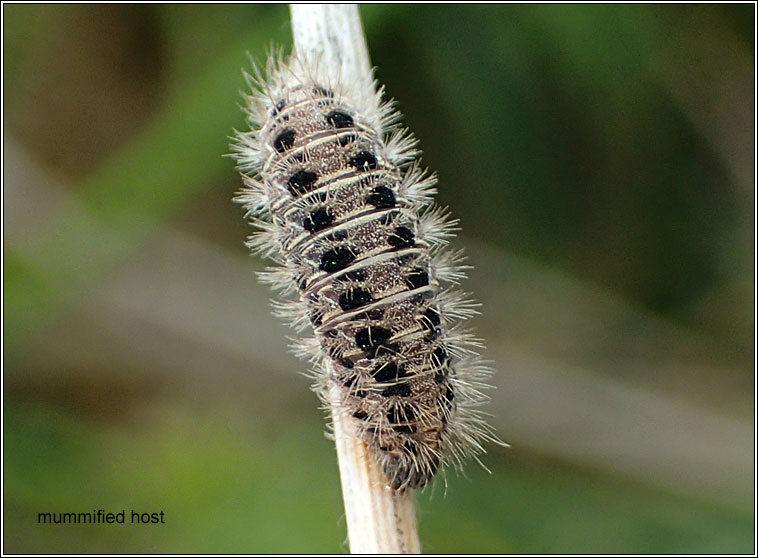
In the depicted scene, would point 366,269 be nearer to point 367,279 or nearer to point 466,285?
point 367,279

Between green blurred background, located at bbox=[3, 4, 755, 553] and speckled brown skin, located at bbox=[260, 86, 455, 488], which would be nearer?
speckled brown skin, located at bbox=[260, 86, 455, 488]

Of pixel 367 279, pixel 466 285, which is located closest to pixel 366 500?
pixel 367 279

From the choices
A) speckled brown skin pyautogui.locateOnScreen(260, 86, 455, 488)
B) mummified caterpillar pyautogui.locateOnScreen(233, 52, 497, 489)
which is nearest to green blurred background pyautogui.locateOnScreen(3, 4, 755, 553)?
mummified caterpillar pyautogui.locateOnScreen(233, 52, 497, 489)

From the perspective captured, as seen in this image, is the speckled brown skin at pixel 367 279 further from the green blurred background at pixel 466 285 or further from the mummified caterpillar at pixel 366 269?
the green blurred background at pixel 466 285

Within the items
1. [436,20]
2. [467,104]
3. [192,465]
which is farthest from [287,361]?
[436,20]

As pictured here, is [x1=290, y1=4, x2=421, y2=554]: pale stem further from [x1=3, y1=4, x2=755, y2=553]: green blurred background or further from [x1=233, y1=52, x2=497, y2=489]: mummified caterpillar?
[x1=3, y1=4, x2=755, y2=553]: green blurred background

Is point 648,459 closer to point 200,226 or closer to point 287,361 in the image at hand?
point 287,361

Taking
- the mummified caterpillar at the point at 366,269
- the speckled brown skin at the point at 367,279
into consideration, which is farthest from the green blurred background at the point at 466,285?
the speckled brown skin at the point at 367,279
